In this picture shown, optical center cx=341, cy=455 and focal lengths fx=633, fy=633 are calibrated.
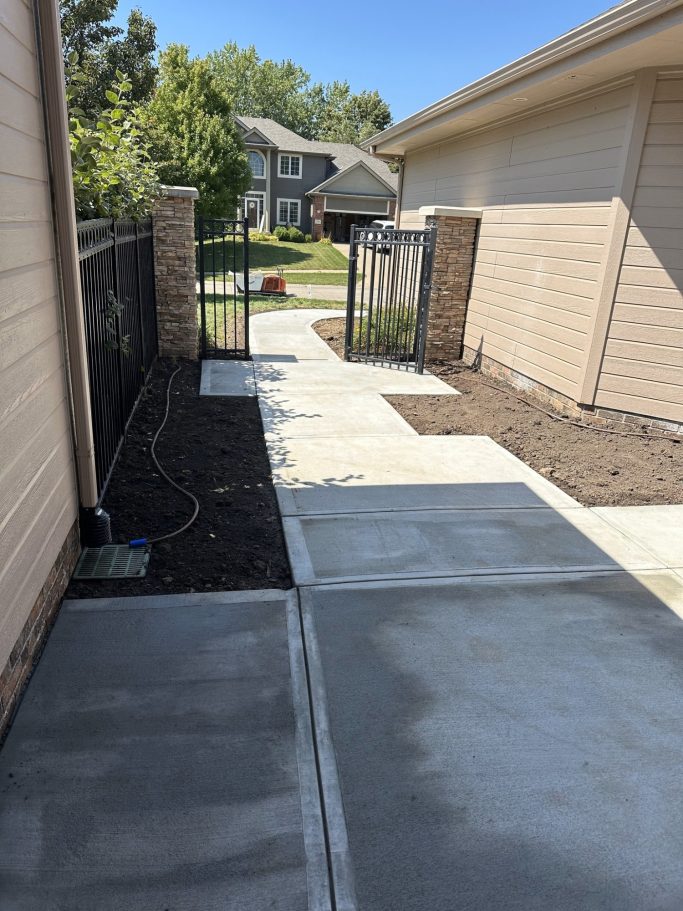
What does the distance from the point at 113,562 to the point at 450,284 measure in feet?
25.8

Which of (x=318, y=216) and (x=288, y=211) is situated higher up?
(x=288, y=211)

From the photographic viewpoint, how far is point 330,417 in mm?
6973

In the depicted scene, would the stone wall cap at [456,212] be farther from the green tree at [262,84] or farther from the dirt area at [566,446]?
the green tree at [262,84]

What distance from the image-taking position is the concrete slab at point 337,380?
8219 millimetres

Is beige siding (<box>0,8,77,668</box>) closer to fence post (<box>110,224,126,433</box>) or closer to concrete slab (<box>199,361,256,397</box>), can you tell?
fence post (<box>110,224,126,433</box>)

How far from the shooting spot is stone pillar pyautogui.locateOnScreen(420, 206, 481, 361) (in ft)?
31.6

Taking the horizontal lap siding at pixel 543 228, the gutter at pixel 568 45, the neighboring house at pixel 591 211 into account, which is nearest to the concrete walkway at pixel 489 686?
the neighboring house at pixel 591 211

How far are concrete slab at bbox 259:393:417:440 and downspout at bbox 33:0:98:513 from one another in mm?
2678

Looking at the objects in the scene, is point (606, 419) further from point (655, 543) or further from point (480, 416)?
point (655, 543)

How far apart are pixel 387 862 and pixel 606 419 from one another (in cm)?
590

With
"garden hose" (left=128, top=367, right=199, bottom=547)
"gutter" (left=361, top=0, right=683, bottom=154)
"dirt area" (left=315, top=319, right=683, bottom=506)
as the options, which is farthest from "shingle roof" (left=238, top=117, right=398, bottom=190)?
"garden hose" (left=128, top=367, right=199, bottom=547)

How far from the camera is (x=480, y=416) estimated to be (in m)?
7.39

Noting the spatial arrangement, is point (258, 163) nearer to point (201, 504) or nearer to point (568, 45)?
point (568, 45)

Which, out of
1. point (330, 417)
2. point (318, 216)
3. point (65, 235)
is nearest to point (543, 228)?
point (330, 417)
